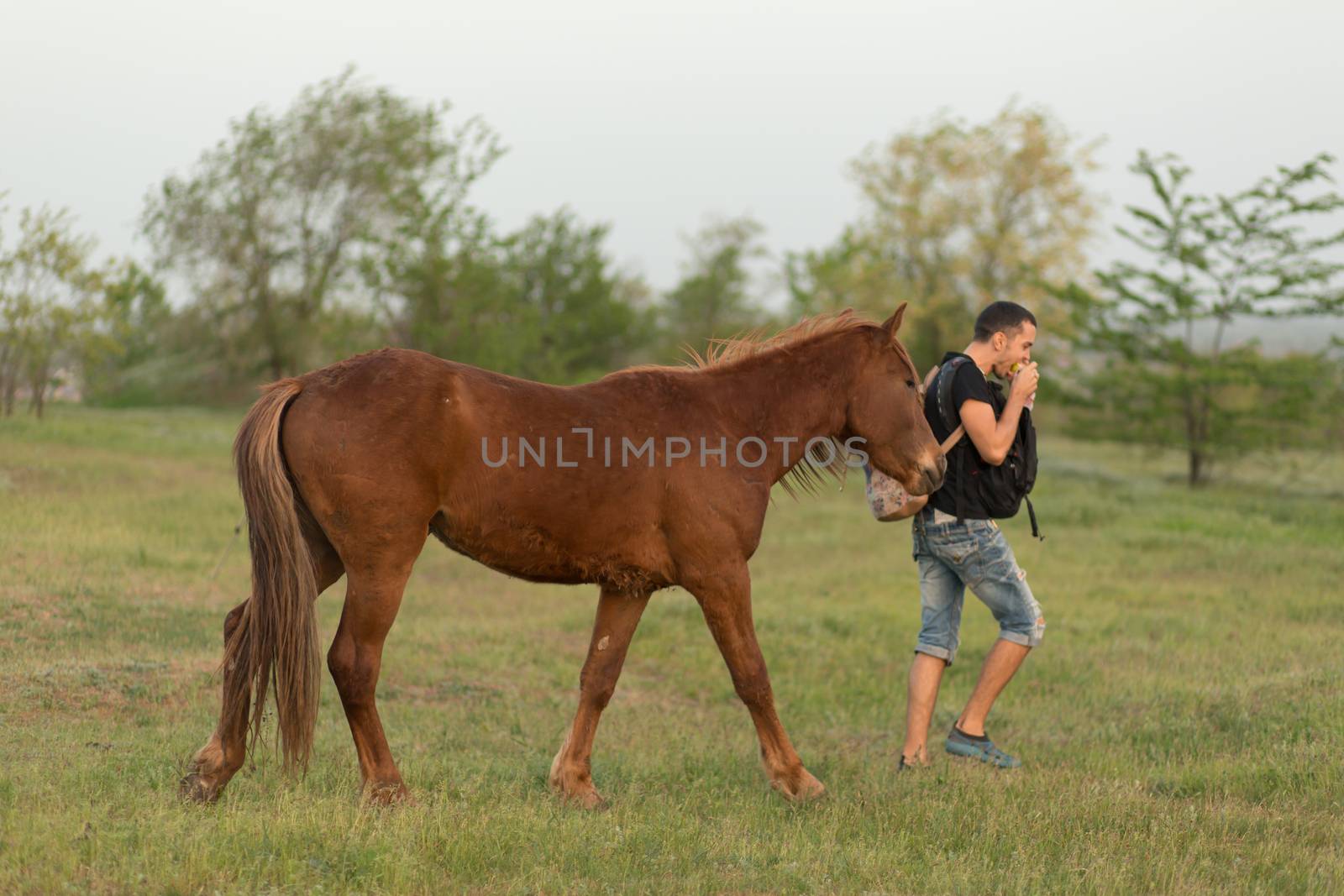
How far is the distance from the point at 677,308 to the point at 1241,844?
160ft

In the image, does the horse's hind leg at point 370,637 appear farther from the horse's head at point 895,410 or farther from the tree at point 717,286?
the tree at point 717,286

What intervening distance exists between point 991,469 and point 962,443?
197 mm

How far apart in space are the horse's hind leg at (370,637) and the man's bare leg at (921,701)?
8.76 ft

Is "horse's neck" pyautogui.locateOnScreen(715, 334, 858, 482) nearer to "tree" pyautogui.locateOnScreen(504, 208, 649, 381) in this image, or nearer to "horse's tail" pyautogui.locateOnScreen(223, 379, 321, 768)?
"horse's tail" pyautogui.locateOnScreen(223, 379, 321, 768)

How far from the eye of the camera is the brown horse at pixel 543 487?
4441 mm

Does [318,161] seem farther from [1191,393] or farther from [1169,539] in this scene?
[1169,539]

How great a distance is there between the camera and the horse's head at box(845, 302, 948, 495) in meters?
5.36

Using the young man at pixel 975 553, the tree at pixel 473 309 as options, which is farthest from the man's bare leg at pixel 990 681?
the tree at pixel 473 309

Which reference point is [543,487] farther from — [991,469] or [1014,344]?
[1014,344]

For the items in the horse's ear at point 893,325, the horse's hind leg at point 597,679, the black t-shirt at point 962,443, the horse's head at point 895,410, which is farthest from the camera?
the black t-shirt at point 962,443

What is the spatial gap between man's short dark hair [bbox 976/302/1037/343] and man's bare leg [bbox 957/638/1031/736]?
5.28ft

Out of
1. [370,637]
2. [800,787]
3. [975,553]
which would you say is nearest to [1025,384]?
[975,553]

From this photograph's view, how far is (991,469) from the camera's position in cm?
577

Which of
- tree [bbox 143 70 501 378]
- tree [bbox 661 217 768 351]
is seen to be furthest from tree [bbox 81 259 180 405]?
tree [bbox 661 217 768 351]
